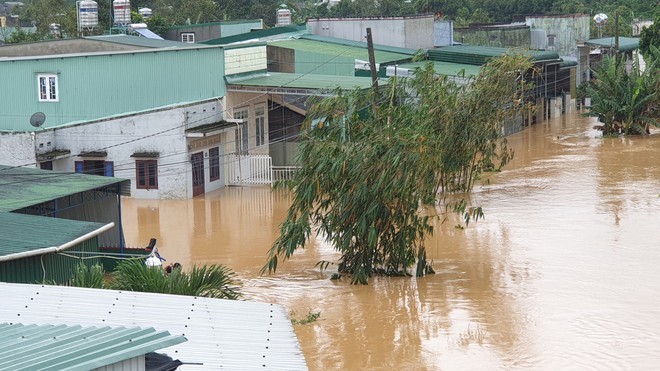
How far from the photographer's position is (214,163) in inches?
1471

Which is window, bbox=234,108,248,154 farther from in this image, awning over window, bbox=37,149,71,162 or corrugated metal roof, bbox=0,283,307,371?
corrugated metal roof, bbox=0,283,307,371

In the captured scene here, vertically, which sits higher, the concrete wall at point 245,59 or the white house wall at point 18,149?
the concrete wall at point 245,59

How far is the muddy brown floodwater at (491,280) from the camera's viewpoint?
19062 mm

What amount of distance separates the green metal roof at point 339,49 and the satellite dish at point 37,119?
12.8m

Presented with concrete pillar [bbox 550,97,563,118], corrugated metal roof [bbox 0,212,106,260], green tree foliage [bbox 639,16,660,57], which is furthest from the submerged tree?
green tree foliage [bbox 639,16,660,57]

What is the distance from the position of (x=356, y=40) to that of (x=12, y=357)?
4620 cm

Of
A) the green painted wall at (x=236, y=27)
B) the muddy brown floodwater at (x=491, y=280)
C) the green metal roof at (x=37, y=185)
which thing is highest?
the green painted wall at (x=236, y=27)

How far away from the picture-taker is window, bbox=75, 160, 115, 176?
3534cm

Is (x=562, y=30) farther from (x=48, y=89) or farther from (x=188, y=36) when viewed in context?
(x=48, y=89)

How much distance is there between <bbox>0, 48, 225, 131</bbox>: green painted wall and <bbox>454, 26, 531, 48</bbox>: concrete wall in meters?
34.0

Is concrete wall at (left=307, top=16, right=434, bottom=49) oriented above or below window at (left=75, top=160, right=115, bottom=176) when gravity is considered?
above

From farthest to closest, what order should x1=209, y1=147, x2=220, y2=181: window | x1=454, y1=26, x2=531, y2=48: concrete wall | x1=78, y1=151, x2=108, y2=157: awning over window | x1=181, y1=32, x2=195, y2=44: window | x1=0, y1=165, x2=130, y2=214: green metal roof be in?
x1=454, y1=26, x2=531, y2=48: concrete wall, x1=181, y1=32, x2=195, y2=44: window, x1=209, y1=147, x2=220, y2=181: window, x1=78, y1=151, x2=108, y2=157: awning over window, x1=0, y1=165, x2=130, y2=214: green metal roof

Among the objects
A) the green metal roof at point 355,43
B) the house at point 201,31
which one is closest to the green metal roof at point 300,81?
the green metal roof at point 355,43

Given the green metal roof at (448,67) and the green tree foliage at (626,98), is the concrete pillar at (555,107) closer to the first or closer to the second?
the green tree foliage at (626,98)
